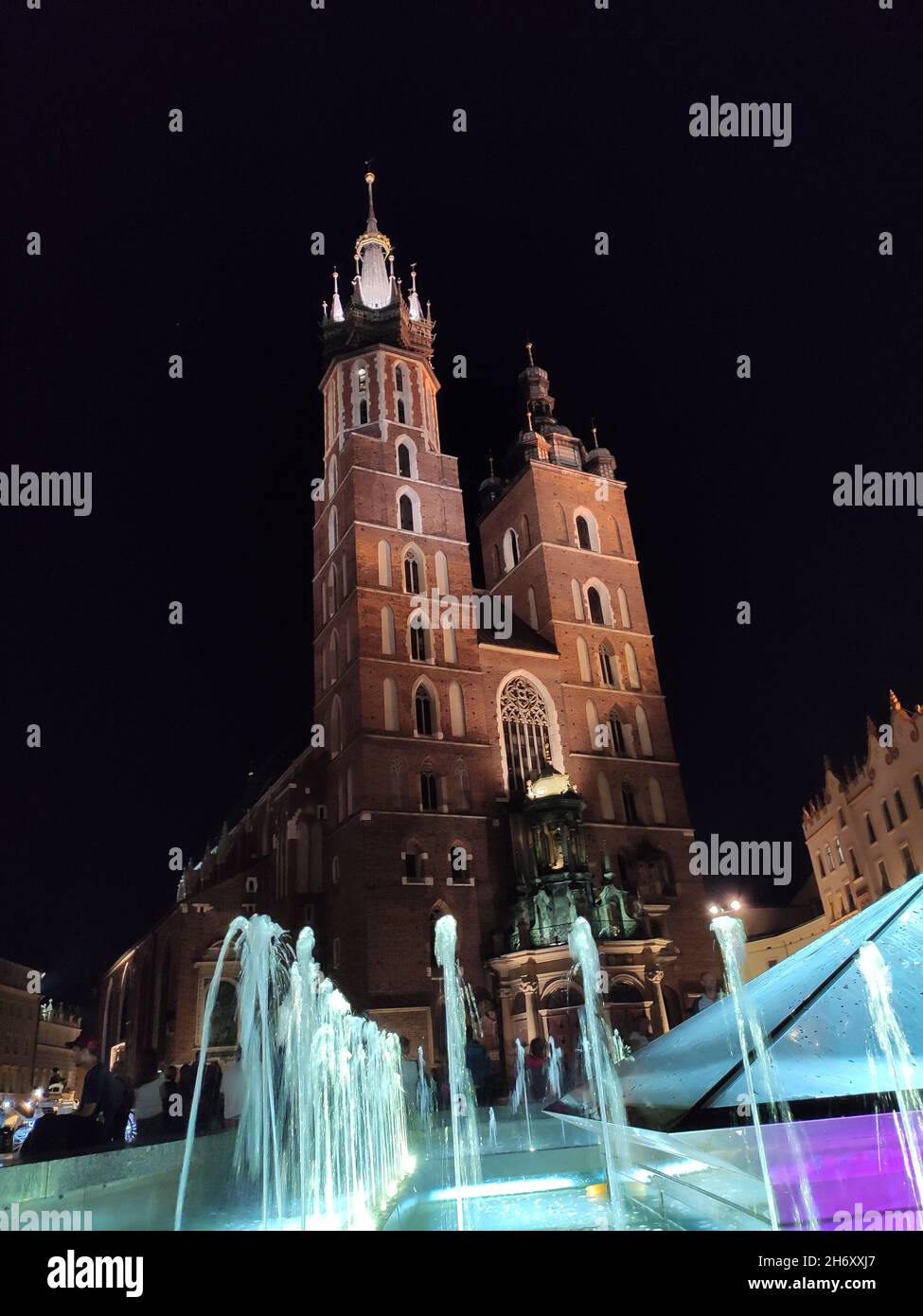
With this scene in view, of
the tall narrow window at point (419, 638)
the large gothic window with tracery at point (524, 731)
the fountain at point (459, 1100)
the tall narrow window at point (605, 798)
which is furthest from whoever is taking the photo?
the large gothic window with tracery at point (524, 731)

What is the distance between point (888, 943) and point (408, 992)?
2307 cm

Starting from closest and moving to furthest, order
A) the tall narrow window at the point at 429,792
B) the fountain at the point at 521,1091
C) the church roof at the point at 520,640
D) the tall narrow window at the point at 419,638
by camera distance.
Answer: the fountain at the point at 521,1091 < the tall narrow window at the point at 429,792 < the tall narrow window at the point at 419,638 < the church roof at the point at 520,640

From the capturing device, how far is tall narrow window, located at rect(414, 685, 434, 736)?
108ft

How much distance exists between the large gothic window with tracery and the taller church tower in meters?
1.82

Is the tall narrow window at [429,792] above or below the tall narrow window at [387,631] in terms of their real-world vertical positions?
below

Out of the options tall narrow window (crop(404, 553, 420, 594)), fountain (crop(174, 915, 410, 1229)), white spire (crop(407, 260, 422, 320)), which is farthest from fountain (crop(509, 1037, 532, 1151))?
white spire (crop(407, 260, 422, 320))

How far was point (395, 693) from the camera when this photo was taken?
107ft

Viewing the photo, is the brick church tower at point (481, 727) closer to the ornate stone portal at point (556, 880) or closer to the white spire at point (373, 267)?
the ornate stone portal at point (556, 880)

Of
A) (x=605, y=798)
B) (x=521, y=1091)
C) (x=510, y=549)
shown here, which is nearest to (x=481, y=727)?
(x=605, y=798)

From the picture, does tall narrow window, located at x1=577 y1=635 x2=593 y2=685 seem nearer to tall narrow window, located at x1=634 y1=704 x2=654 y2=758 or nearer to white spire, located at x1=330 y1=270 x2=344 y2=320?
tall narrow window, located at x1=634 y1=704 x2=654 y2=758

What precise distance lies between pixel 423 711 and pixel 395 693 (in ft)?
4.71

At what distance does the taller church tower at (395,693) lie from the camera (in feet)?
94.6

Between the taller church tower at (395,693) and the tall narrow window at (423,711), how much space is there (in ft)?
0.17

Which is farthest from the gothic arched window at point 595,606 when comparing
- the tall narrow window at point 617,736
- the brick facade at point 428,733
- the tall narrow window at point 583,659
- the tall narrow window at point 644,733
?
the tall narrow window at point 617,736
